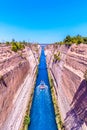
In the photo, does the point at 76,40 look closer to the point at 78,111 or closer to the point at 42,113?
the point at 42,113

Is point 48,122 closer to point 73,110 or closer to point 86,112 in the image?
point 73,110

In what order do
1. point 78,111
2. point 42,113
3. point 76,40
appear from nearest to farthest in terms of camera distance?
point 78,111, point 42,113, point 76,40

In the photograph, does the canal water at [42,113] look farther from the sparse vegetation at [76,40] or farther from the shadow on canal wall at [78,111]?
the sparse vegetation at [76,40]

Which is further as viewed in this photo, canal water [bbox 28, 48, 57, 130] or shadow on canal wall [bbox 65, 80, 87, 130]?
canal water [bbox 28, 48, 57, 130]

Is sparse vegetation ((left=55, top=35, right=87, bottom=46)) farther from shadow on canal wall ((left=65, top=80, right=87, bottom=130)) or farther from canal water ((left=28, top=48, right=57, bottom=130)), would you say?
shadow on canal wall ((left=65, top=80, right=87, bottom=130))

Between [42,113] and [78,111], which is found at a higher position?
[78,111]

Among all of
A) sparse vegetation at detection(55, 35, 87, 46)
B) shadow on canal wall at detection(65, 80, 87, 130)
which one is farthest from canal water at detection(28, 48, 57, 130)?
sparse vegetation at detection(55, 35, 87, 46)

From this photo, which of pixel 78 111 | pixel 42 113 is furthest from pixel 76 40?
pixel 78 111

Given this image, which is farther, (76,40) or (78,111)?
(76,40)
